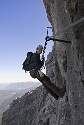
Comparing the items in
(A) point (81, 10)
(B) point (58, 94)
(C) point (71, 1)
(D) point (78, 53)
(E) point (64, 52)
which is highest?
(C) point (71, 1)

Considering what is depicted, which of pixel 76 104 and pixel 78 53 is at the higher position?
pixel 78 53

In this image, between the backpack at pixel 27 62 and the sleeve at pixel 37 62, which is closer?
the sleeve at pixel 37 62

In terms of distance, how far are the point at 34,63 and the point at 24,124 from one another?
43.8 metres

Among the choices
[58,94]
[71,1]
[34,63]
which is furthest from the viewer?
[58,94]

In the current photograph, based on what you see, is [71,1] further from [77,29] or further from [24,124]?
[24,124]

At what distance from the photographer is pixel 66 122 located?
14.2 meters

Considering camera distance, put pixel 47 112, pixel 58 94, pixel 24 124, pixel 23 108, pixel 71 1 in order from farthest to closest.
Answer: pixel 23 108 < pixel 24 124 < pixel 47 112 < pixel 58 94 < pixel 71 1

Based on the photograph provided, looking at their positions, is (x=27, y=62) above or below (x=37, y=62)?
above

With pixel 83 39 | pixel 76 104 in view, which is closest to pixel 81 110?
pixel 76 104

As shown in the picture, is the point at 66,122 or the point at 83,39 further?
the point at 66,122

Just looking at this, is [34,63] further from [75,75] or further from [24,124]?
[24,124]

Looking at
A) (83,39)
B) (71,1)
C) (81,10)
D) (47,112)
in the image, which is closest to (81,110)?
(83,39)

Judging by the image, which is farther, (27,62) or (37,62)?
(27,62)

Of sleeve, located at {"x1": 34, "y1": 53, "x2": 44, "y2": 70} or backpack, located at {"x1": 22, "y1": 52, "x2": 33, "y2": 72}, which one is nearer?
sleeve, located at {"x1": 34, "y1": 53, "x2": 44, "y2": 70}
